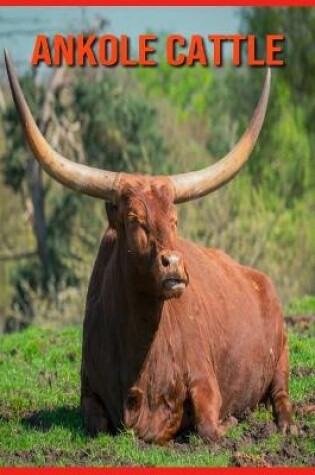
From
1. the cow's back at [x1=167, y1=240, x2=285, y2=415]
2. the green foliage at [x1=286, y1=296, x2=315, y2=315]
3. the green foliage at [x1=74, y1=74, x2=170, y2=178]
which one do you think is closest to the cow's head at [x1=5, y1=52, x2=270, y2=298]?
the cow's back at [x1=167, y1=240, x2=285, y2=415]

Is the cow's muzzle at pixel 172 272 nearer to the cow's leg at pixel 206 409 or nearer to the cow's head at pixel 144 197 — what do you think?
the cow's head at pixel 144 197

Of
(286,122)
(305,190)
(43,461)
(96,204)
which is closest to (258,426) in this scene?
(43,461)

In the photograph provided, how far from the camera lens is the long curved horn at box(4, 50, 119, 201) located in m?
8.42

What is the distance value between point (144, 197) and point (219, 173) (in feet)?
2.81

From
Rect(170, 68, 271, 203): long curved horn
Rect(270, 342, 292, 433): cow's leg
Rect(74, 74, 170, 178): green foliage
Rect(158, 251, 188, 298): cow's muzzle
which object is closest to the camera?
Rect(158, 251, 188, 298): cow's muzzle

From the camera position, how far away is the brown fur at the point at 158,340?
26.8 ft

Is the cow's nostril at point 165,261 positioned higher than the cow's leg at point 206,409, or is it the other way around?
the cow's nostril at point 165,261

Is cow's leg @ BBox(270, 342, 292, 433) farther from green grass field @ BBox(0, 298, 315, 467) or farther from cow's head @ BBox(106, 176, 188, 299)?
cow's head @ BBox(106, 176, 188, 299)

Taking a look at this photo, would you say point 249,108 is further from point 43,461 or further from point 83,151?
point 43,461

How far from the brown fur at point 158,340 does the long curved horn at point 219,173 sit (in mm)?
203

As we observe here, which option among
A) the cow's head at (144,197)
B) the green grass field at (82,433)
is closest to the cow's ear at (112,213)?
the cow's head at (144,197)

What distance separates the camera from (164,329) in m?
8.72

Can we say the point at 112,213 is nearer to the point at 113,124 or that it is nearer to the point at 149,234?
the point at 149,234

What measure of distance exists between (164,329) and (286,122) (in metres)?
35.5
